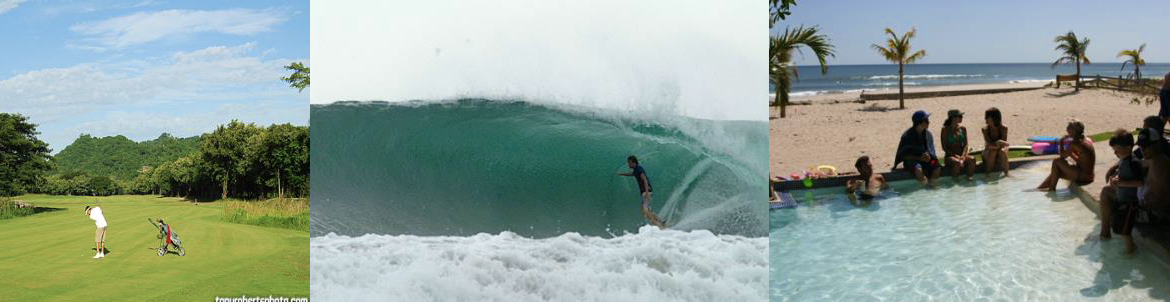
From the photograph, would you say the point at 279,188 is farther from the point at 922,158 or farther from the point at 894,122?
the point at 894,122

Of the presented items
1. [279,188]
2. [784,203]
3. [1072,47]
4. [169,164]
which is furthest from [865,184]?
[1072,47]

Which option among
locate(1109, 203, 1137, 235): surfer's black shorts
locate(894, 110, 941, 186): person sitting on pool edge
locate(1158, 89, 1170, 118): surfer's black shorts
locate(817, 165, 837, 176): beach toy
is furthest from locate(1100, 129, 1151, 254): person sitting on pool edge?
locate(817, 165, 837, 176): beach toy

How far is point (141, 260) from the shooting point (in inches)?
489

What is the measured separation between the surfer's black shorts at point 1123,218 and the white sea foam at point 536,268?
3.25m

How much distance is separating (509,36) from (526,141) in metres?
0.85

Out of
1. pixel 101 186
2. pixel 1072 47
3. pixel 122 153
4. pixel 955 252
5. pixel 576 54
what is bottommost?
pixel 101 186

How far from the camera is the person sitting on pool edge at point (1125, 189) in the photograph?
19.9 ft

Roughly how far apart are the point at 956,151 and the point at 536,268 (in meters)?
6.95

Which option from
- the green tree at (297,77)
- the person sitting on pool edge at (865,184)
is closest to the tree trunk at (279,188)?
the green tree at (297,77)

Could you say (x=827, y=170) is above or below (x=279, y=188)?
above

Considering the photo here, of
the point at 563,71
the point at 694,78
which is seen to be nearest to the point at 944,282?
the point at 694,78

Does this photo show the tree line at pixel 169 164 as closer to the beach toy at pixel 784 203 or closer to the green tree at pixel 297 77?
the green tree at pixel 297 77

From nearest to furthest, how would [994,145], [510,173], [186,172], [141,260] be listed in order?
[510,173], [994,145], [141,260], [186,172]

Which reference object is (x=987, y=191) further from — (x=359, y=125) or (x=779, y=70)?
(x=359, y=125)
